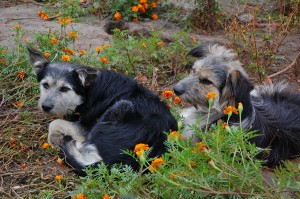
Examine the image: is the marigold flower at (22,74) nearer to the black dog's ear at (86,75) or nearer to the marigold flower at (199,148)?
the black dog's ear at (86,75)

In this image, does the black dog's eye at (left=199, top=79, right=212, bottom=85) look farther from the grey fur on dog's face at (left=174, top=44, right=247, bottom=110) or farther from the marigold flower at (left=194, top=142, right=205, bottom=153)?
the marigold flower at (left=194, top=142, right=205, bottom=153)

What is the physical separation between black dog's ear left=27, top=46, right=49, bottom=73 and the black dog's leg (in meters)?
1.03

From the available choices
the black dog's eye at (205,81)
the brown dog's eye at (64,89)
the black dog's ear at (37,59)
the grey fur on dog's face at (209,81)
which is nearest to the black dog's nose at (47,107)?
the brown dog's eye at (64,89)

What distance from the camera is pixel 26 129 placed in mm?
5570

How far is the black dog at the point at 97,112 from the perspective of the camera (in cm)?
475

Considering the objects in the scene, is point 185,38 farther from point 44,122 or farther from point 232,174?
point 232,174

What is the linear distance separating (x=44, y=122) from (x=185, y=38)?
2909 millimetres

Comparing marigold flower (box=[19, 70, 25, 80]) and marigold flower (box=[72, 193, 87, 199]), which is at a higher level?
marigold flower (box=[72, 193, 87, 199])

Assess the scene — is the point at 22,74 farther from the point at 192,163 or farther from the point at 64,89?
the point at 192,163

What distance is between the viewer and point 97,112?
211 inches

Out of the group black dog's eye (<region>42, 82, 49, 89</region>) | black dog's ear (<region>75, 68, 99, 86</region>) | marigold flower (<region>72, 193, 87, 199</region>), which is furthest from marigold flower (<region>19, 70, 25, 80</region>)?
marigold flower (<region>72, 193, 87, 199</region>)

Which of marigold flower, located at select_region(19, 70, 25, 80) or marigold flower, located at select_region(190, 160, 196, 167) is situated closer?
marigold flower, located at select_region(190, 160, 196, 167)

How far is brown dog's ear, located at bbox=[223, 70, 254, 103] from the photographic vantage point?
195 inches

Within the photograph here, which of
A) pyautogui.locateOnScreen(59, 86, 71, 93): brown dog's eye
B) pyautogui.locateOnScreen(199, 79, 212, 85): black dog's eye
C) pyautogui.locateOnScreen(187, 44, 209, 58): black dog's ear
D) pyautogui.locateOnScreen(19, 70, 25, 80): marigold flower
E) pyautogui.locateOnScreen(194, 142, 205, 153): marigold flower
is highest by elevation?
pyautogui.locateOnScreen(194, 142, 205, 153): marigold flower
